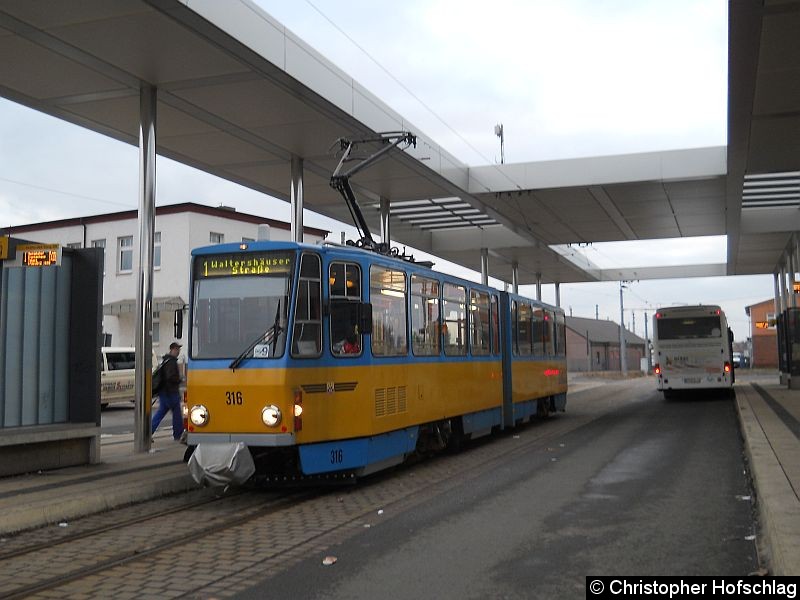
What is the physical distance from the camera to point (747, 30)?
1120 cm

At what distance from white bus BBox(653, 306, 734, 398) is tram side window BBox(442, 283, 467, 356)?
1607 centimetres

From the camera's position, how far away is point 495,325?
15906 millimetres

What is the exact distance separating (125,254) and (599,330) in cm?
7212

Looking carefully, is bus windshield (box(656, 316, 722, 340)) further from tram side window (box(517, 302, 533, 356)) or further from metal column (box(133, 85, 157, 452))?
metal column (box(133, 85, 157, 452))

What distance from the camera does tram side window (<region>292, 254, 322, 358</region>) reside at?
938cm

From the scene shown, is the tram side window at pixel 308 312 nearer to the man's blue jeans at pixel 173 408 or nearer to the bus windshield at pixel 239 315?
the bus windshield at pixel 239 315

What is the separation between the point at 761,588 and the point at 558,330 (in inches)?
660

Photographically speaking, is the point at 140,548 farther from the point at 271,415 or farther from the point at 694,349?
the point at 694,349

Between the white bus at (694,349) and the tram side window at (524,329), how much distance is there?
440 inches

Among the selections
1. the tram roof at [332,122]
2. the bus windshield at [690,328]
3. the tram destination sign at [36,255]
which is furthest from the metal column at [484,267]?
→ the tram destination sign at [36,255]

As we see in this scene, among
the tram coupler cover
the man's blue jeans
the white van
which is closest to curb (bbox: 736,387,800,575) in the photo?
the tram coupler cover

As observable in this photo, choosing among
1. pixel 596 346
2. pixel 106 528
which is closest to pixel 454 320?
pixel 106 528

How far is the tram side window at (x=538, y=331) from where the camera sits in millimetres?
19078

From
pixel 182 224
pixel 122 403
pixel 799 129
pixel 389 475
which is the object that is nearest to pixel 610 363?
pixel 182 224
